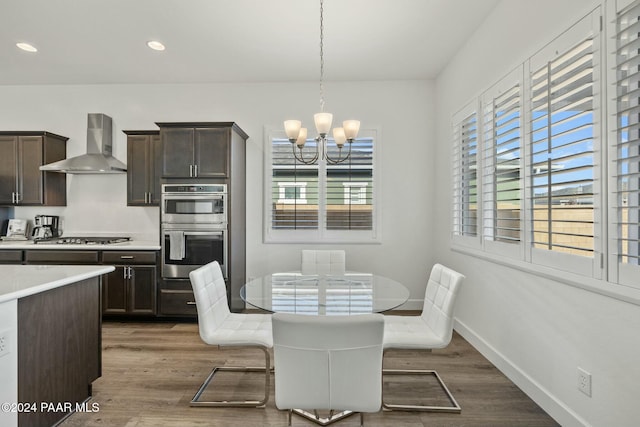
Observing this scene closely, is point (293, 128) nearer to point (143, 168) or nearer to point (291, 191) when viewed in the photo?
point (291, 191)

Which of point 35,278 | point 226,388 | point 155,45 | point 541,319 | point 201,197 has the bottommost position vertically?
point 226,388

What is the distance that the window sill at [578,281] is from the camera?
1.52 metres

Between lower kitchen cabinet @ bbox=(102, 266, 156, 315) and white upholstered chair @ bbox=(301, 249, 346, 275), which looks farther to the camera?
lower kitchen cabinet @ bbox=(102, 266, 156, 315)

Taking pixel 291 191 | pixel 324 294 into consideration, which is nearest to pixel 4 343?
pixel 324 294

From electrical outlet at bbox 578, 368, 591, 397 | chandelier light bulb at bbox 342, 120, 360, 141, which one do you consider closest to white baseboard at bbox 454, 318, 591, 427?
electrical outlet at bbox 578, 368, 591, 397

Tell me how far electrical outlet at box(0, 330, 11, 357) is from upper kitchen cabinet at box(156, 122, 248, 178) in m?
2.40

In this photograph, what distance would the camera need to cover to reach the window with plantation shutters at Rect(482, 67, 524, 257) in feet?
7.97

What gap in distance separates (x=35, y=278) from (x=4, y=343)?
16.5 inches

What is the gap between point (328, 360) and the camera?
1429 millimetres

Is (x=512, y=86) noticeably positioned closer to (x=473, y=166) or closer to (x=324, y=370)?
(x=473, y=166)

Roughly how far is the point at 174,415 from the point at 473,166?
10.1 feet

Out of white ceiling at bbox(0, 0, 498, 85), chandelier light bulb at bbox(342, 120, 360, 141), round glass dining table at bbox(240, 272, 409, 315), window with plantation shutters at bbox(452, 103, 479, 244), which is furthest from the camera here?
window with plantation shutters at bbox(452, 103, 479, 244)

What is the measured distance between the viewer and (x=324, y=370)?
4.73 feet

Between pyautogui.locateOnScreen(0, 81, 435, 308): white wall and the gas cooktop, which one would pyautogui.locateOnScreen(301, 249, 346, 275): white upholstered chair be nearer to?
pyautogui.locateOnScreen(0, 81, 435, 308): white wall
